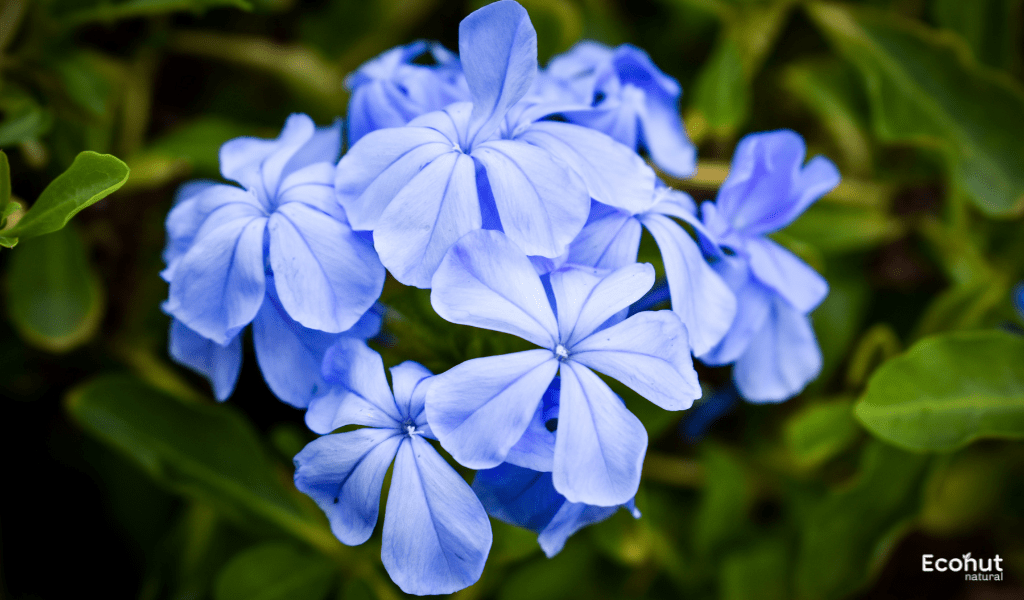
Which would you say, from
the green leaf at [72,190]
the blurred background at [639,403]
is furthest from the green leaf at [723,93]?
the green leaf at [72,190]

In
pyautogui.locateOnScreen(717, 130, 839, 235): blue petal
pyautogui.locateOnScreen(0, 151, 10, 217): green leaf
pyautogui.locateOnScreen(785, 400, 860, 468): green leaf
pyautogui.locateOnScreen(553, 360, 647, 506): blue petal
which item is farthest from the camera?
pyautogui.locateOnScreen(785, 400, 860, 468): green leaf

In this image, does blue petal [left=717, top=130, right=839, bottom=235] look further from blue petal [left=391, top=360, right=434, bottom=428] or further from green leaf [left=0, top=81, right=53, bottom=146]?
green leaf [left=0, top=81, right=53, bottom=146]

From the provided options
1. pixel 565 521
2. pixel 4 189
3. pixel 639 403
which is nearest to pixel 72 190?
pixel 4 189

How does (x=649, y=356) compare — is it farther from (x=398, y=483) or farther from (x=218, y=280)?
(x=218, y=280)

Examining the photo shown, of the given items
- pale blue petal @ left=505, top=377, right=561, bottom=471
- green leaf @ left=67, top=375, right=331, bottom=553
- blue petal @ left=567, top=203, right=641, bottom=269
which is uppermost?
blue petal @ left=567, top=203, right=641, bottom=269

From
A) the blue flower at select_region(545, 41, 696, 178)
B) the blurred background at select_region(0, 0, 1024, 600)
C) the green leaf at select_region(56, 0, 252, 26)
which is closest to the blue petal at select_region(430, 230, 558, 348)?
the blue flower at select_region(545, 41, 696, 178)

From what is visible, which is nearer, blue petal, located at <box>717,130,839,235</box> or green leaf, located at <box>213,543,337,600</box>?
blue petal, located at <box>717,130,839,235</box>

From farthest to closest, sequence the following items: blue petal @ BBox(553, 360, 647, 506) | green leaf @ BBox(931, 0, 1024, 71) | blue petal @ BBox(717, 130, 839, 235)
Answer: green leaf @ BBox(931, 0, 1024, 71) < blue petal @ BBox(717, 130, 839, 235) < blue petal @ BBox(553, 360, 647, 506)
